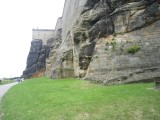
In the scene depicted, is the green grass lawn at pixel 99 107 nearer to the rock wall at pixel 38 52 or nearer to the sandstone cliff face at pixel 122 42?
the sandstone cliff face at pixel 122 42

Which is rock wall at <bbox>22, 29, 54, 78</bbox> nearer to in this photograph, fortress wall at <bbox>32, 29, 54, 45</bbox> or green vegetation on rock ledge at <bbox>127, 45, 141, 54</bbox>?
fortress wall at <bbox>32, 29, 54, 45</bbox>

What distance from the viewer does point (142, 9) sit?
17891 millimetres

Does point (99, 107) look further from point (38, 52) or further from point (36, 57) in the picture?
point (38, 52)

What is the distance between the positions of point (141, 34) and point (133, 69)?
123 inches

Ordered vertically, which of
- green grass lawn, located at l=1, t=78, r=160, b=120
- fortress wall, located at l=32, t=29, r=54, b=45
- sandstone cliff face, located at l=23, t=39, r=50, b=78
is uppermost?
fortress wall, located at l=32, t=29, r=54, b=45

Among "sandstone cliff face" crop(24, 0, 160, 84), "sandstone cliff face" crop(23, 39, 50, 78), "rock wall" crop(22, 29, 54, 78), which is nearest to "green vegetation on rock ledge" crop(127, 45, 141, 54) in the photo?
"sandstone cliff face" crop(24, 0, 160, 84)

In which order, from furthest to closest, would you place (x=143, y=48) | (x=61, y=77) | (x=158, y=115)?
(x=61, y=77) → (x=143, y=48) → (x=158, y=115)

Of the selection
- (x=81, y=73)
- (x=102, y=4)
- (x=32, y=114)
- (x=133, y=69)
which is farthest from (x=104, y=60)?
(x=32, y=114)

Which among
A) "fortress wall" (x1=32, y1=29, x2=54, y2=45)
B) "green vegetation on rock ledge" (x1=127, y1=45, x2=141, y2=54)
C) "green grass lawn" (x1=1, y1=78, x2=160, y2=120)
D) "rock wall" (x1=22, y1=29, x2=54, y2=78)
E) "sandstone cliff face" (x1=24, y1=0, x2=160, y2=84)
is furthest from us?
"fortress wall" (x1=32, y1=29, x2=54, y2=45)

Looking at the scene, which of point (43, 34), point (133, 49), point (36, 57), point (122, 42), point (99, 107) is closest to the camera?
point (99, 107)

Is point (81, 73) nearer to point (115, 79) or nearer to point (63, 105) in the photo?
point (115, 79)

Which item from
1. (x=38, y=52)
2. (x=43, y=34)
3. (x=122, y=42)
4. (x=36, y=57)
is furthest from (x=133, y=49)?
(x=43, y=34)

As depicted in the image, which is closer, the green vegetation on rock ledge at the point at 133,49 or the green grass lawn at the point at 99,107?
the green grass lawn at the point at 99,107

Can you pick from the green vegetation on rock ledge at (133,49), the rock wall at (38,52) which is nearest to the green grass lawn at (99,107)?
the green vegetation on rock ledge at (133,49)
